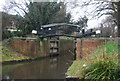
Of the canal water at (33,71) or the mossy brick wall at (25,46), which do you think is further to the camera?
the mossy brick wall at (25,46)

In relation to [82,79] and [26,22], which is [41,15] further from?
[82,79]

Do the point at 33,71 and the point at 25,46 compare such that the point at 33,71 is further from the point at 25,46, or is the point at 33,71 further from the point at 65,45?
the point at 65,45

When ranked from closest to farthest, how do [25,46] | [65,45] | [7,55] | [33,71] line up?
1. [33,71]
2. [7,55]
3. [25,46]
4. [65,45]

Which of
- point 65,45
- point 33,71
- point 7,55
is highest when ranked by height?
point 7,55

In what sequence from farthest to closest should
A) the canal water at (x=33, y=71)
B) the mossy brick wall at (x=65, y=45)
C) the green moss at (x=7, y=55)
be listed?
the mossy brick wall at (x=65, y=45)
the green moss at (x=7, y=55)
the canal water at (x=33, y=71)

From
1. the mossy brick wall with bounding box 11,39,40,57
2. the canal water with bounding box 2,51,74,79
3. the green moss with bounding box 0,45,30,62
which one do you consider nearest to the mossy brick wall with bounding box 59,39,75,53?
the mossy brick wall with bounding box 11,39,40,57

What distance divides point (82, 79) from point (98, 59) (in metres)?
0.58

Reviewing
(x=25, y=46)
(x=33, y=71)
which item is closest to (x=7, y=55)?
(x=25, y=46)

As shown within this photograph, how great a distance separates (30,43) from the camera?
1209cm

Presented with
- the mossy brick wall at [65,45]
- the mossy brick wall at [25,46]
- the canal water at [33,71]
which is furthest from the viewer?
the mossy brick wall at [65,45]

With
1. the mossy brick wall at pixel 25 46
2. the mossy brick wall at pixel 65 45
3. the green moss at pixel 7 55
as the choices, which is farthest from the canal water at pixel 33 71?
the mossy brick wall at pixel 65 45

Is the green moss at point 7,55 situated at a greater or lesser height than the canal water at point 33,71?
greater

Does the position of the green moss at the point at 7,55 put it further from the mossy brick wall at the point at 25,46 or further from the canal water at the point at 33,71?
the canal water at the point at 33,71

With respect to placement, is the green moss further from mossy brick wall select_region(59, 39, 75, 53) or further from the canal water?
mossy brick wall select_region(59, 39, 75, 53)
